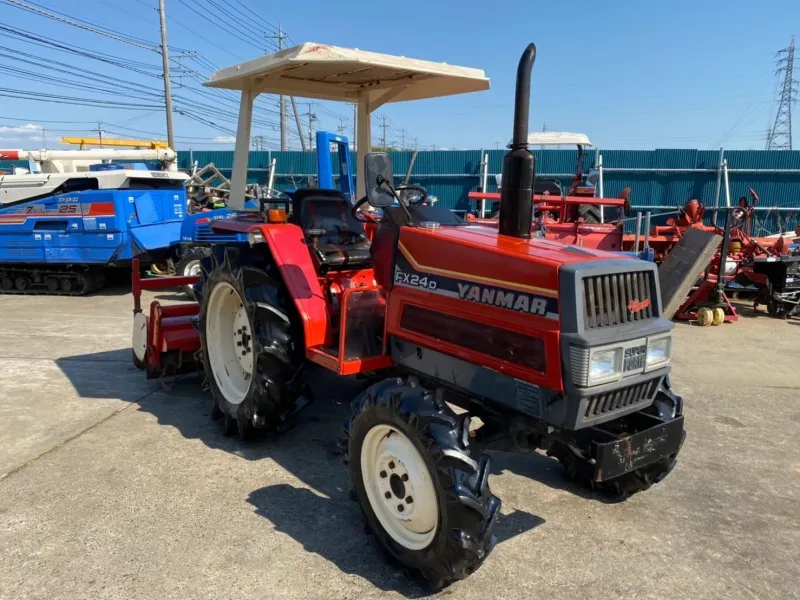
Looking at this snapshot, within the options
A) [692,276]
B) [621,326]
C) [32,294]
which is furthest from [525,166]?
[32,294]

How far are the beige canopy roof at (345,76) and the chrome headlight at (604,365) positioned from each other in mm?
2071

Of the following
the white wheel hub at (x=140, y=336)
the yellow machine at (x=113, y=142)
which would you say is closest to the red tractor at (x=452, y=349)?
the white wheel hub at (x=140, y=336)

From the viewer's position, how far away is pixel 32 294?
9.98m

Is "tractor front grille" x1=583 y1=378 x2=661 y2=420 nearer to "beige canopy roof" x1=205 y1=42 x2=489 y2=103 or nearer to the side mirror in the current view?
the side mirror

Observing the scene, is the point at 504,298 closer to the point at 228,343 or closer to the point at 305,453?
the point at 305,453

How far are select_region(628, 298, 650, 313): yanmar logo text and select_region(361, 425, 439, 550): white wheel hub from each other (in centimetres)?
112

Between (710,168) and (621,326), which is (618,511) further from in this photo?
(710,168)

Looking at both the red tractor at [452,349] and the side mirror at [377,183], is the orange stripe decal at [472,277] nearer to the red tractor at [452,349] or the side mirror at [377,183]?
the red tractor at [452,349]

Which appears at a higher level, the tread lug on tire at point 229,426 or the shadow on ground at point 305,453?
the tread lug on tire at point 229,426

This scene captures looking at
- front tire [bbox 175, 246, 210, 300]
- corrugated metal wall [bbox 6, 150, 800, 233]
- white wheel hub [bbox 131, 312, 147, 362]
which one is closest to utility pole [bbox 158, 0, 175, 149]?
corrugated metal wall [bbox 6, 150, 800, 233]

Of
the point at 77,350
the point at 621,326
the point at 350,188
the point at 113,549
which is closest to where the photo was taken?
the point at 621,326

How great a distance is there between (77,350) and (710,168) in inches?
620

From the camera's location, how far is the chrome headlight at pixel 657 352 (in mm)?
2672

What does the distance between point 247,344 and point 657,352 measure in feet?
8.71
